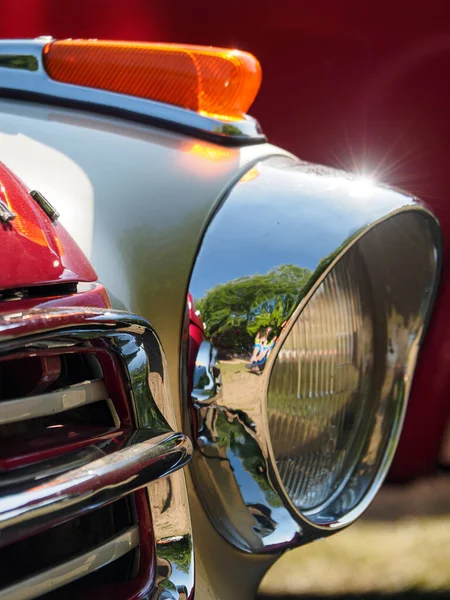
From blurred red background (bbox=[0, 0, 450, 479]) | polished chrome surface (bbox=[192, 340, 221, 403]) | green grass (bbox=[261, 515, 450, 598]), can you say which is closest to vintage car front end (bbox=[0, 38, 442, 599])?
polished chrome surface (bbox=[192, 340, 221, 403])

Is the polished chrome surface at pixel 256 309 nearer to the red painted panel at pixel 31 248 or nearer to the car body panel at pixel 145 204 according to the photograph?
the car body panel at pixel 145 204

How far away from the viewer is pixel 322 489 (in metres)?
1.06

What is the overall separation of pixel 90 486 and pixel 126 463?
5 centimetres

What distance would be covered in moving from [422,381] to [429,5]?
738 mm

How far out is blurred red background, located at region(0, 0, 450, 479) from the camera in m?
1.65

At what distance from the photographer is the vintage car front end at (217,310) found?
779 millimetres

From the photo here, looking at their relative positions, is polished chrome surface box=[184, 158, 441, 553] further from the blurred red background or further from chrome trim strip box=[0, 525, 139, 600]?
the blurred red background

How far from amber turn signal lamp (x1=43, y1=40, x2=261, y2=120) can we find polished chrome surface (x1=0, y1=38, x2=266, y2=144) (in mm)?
14

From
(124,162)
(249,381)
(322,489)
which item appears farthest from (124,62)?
(322,489)

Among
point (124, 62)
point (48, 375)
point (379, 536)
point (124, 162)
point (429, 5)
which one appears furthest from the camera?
point (429, 5)

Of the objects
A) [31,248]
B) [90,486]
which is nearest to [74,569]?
[90,486]

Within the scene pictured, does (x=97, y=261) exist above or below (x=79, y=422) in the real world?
above

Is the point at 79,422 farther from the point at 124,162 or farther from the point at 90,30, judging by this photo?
the point at 90,30

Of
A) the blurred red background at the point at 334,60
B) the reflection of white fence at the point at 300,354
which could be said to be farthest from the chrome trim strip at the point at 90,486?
the blurred red background at the point at 334,60
